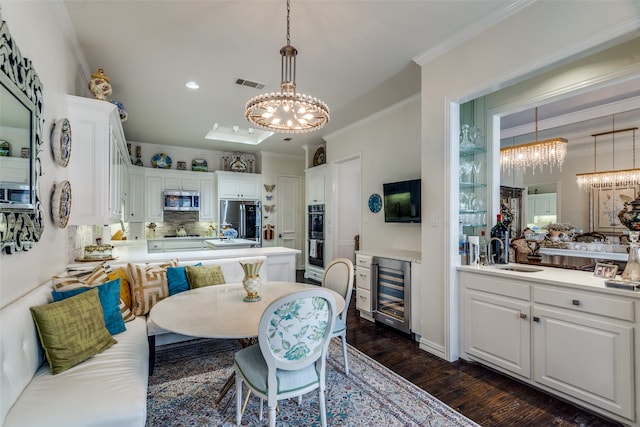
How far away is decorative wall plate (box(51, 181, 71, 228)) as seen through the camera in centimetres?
221

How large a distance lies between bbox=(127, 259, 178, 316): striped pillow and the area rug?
0.54 meters

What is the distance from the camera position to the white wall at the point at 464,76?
1929 millimetres

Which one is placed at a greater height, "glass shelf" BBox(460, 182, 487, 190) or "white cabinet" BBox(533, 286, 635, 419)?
"glass shelf" BBox(460, 182, 487, 190)

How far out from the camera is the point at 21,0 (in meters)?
1.71

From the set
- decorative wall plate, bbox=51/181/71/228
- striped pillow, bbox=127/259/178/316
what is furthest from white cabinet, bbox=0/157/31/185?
striped pillow, bbox=127/259/178/316

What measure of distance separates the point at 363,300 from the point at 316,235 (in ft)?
7.64

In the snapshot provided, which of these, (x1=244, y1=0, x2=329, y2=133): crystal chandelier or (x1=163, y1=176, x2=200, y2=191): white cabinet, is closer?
(x1=244, y1=0, x2=329, y2=133): crystal chandelier

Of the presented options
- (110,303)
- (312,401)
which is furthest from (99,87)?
(312,401)

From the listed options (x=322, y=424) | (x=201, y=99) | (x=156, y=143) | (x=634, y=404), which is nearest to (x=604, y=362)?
(x=634, y=404)

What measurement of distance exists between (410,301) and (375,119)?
2.69 meters

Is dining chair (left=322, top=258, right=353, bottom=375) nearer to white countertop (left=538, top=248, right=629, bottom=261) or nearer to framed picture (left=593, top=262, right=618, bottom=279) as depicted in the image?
framed picture (left=593, top=262, right=618, bottom=279)

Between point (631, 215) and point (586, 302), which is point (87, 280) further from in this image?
point (631, 215)

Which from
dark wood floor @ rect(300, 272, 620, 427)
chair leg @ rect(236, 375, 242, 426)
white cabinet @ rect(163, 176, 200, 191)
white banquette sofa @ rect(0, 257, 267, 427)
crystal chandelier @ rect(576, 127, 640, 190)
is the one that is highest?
white cabinet @ rect(163, 176, 200, 191)

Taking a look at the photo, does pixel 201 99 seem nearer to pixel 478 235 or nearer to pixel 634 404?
pixel 478 235
